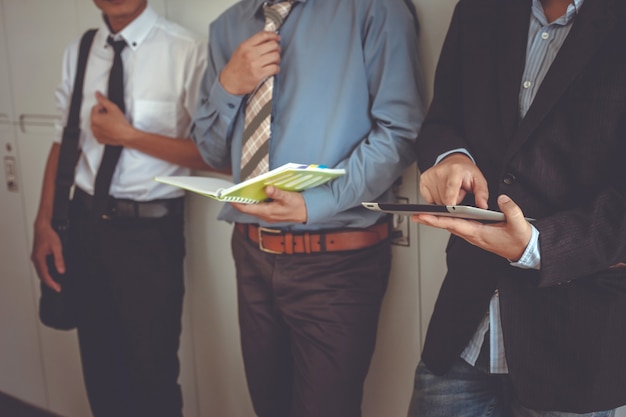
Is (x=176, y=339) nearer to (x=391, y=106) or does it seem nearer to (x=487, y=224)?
(x=391, y=106)

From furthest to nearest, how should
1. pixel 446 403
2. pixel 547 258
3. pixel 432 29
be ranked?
pixel 432 29 < pixel 446 403 < pixel 547 258

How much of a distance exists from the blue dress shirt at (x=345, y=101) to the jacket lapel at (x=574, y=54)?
474 mm

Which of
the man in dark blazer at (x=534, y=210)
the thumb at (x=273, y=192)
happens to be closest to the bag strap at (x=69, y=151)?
the thumb at (x=273, y=192)

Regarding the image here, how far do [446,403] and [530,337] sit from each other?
0.90 feet

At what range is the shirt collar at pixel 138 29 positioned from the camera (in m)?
2.20

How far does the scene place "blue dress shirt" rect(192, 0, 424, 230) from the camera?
169 centimetres

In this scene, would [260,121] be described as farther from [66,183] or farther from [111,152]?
[66,183]

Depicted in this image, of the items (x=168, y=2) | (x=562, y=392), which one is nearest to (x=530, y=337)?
(x=562, y=392)

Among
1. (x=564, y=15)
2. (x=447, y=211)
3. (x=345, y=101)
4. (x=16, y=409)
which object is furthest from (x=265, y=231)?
(x=16, y=409)

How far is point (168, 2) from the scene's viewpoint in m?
2.40

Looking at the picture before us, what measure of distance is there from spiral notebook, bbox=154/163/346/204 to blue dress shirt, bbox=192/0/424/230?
10 cm

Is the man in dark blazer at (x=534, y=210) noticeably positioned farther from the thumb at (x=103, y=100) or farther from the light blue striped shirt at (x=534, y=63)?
the thumb at (x=103, y=100)

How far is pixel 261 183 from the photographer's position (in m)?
1.51

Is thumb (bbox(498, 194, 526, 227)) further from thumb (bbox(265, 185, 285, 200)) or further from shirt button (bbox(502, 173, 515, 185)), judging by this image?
thumb (bbox(265, 185, 285, 200))
